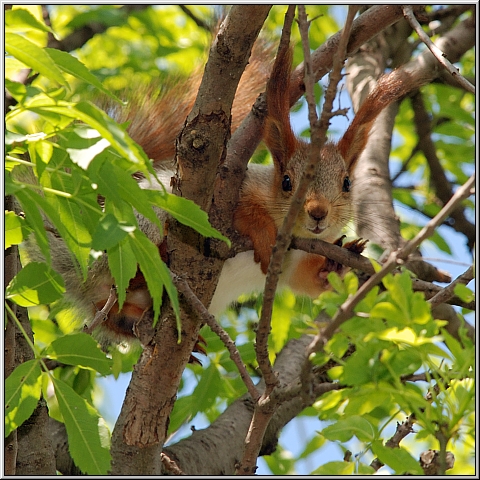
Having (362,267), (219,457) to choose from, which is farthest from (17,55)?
(219,457)

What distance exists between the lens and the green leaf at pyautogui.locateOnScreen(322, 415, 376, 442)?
121cm

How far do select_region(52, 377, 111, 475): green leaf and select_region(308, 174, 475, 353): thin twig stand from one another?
0.56 m

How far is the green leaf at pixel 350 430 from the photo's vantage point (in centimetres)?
121

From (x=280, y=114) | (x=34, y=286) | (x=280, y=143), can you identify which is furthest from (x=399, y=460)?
(x=280, y=143)

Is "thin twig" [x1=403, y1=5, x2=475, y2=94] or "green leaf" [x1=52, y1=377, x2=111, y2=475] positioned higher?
"thin twig" [x1=403, y1=5, x2=475, y2=94]

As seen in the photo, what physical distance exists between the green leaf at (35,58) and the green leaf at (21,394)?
613 millimetres

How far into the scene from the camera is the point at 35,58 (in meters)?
1.13

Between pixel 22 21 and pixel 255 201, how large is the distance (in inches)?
59.1

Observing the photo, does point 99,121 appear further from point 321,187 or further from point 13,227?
point 321,187

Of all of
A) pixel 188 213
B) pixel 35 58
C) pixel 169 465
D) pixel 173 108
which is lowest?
pixel 169 465

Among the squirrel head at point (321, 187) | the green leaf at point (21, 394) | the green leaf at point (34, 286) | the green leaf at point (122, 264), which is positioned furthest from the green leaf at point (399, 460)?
the squirrel head at point (321, 187)

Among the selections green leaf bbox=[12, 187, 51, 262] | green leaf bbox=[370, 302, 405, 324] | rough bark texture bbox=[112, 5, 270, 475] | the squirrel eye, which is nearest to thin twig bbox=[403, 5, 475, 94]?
rough bark texture bbox=[112, 5, 270, 475]

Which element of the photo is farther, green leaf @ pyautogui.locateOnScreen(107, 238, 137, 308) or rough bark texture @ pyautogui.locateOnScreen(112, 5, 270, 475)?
rough bark texture @ pyautogui.locateOnScreen(112, 5, 270, 475)

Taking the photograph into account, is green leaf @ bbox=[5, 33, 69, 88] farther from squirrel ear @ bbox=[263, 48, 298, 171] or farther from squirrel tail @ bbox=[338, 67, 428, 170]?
squirrel tail @ bbox=[338, 67, 428, 170]
